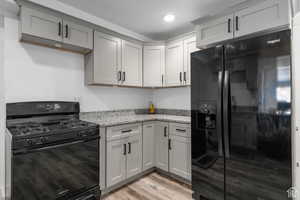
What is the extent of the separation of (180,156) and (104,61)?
186 centimetres

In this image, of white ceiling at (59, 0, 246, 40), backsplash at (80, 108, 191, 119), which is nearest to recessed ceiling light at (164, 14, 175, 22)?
white ceiling at (59, 0, 246, 40)

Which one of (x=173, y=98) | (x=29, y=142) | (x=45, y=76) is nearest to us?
(x=29, y=142)

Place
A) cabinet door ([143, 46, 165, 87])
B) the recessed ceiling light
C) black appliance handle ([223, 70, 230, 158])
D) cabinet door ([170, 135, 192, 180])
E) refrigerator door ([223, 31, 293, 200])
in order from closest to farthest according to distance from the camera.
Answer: refrigerator door ([223, 31, 293, 200]) → black appliance handle ([223, 70, 230, 158]) → cabinet door ([170, 135, 192, 180]) → the recessed ceiling light → cabinet door ([143, 46, 165, 87])

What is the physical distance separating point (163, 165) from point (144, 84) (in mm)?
1461

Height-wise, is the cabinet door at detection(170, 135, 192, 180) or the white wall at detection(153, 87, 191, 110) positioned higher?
the white wall at detection(153, 87, 191, 110)

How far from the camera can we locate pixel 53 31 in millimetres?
1903

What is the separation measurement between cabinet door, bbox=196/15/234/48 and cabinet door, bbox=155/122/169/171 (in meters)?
1.36

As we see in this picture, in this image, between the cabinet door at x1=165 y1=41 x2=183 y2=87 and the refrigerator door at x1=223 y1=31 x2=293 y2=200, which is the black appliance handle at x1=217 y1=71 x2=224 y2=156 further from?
the cabinet door at x1=165 y1=41 x2=183 y2=87

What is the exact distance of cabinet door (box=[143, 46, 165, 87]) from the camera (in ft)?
9.71

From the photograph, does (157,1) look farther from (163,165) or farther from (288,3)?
(163,165)

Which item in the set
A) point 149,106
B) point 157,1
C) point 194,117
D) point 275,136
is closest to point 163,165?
point 194,117

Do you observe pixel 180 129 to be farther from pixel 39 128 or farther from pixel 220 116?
pixel 39 128

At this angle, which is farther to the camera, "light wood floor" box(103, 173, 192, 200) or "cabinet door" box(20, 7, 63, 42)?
"light wood floor" box(103, 173, 192, 200)

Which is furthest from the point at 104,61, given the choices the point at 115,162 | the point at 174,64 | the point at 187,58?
the point at 115,162
